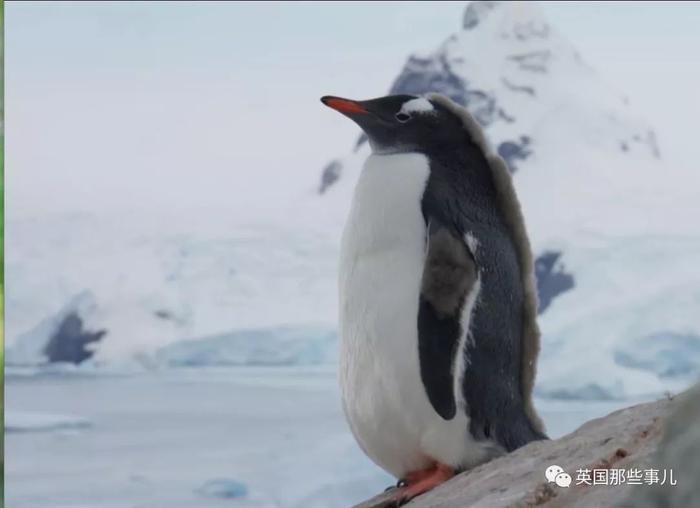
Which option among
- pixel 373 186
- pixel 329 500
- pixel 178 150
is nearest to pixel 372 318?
pixel 373 186

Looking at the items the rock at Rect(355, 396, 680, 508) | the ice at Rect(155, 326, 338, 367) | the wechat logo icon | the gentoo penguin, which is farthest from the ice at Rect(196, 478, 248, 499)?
the wechat logo icon

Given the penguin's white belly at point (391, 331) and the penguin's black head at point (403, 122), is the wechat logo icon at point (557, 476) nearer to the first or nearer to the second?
the penguin's white belly at point (391, 331)

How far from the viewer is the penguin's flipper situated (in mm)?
1615

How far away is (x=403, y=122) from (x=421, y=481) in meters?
0.48

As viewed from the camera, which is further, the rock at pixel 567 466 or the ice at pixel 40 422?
the ice at pixel 40 422

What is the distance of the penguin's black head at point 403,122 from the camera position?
174 centimetres

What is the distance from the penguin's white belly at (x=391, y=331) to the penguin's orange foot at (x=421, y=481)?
0.03 feet

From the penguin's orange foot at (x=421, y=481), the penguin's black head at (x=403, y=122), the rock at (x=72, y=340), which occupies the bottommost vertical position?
the penguin's orange foot at (x=421, y=481)

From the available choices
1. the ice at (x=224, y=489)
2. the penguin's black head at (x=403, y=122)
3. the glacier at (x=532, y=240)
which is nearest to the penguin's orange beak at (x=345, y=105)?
the penguin's black head at (x=403, y=122)

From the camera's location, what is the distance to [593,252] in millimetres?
2682

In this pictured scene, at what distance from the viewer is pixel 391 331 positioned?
5.42 feet

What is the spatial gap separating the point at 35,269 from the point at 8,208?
0.47ft

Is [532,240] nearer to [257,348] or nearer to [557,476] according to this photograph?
[257,348]

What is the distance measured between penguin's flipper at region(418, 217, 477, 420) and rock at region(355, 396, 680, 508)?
0.48 ft
